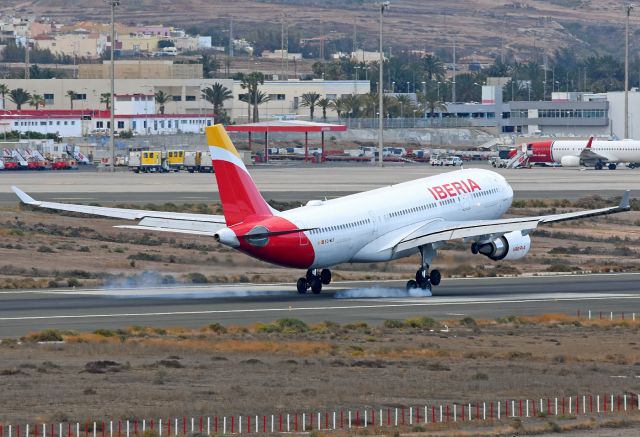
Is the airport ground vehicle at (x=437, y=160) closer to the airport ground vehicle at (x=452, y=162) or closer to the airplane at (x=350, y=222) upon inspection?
the airport ground vehicle at (x=452, y=162)

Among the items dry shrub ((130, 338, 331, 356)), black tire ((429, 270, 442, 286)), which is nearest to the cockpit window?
dry shrub ((130, 338, 331, 356))

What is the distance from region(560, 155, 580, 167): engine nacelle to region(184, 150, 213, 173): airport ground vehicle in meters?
48.7

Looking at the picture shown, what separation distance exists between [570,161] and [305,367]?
5910 inches

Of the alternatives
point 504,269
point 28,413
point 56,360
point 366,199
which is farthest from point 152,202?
point 28,413

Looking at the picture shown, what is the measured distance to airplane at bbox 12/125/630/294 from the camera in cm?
5812

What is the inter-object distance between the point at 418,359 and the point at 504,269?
3355cm

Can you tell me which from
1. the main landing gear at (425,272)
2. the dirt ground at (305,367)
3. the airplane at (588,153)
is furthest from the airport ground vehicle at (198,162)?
the dirt ground at (305,367)

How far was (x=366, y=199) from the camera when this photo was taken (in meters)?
64.6

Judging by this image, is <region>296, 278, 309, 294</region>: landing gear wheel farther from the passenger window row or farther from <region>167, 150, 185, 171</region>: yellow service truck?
<region>167, 150, 185, 171</region>: yellow service truck

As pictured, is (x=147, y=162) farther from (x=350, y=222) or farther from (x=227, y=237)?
(x=227, y=237)

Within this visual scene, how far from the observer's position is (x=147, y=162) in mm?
166500

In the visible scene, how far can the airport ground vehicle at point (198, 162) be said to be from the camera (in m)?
166

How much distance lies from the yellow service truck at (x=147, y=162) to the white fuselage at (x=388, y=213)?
9625cm

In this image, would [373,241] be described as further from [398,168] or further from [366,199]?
[398,168]
